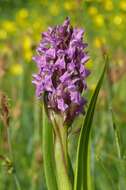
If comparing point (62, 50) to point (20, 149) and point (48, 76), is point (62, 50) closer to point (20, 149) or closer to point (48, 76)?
point (48, 76)

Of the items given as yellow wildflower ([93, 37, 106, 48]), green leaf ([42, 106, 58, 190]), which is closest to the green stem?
green leaf ([42, 106, 58, 190])

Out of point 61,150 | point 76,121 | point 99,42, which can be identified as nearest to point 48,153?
point 61,150

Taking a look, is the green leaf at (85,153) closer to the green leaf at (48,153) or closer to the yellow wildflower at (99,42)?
the green leaf at (48,153)

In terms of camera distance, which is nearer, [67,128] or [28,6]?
[67,128]

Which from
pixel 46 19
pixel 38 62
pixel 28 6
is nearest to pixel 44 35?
pixel 38 62

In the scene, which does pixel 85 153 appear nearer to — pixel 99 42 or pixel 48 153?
pixel 48 153

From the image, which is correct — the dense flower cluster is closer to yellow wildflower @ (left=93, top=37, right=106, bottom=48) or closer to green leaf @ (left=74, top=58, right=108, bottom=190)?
green leaf @ (left=74, top=58, right=108, bottom=190)

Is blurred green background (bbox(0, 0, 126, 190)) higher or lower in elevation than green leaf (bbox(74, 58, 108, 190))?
higher
